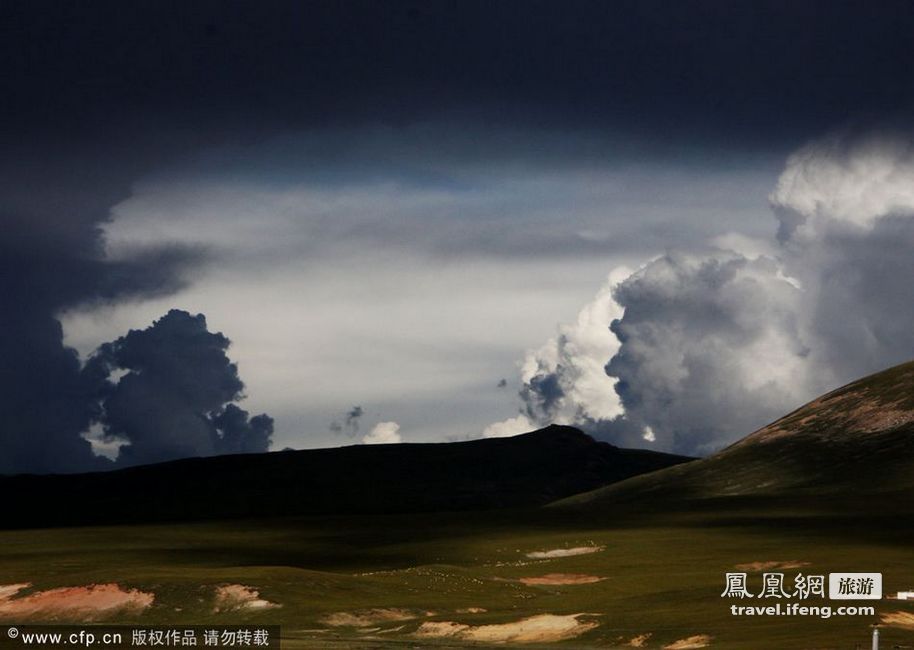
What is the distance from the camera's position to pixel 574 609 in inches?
4446

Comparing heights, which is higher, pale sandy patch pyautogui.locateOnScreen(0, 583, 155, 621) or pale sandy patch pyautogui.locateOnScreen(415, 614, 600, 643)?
pale sandy patch pyautogui.locateOnScreen(0, 583, 155, 621)

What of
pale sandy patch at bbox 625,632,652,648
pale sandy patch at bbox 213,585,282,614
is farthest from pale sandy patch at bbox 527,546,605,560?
pale sandy patch at bbox 625,632,652,648

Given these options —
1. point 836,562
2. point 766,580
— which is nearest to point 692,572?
point 836,562

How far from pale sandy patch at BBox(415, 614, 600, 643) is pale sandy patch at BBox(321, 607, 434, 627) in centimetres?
700

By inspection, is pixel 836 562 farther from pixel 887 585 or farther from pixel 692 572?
pixel 887 585

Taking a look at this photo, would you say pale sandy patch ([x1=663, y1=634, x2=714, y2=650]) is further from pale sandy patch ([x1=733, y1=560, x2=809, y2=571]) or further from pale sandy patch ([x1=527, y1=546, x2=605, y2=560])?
pale sandy patch ([x1=527, y1=546, x2=605, y2=560])

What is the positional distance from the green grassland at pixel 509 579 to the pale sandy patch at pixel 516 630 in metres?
1.38

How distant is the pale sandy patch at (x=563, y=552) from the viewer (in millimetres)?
179375

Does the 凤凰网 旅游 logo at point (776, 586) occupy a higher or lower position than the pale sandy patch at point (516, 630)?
higher

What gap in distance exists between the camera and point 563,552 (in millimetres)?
181000

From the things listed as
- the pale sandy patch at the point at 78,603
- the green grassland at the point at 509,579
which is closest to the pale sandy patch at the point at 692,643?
the green grassland at the point at 509,579

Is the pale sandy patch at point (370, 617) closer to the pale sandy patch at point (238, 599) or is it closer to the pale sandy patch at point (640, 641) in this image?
the pale sandy patch at point (238, 599)

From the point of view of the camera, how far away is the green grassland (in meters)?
94.9

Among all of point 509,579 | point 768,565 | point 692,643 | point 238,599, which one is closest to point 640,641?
point 692,643
